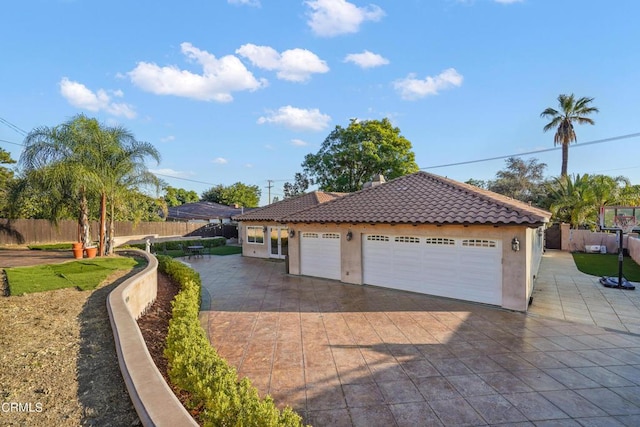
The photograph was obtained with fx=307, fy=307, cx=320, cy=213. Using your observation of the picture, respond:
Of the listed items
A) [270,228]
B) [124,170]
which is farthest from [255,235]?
[124,170]

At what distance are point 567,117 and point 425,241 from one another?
28581 millimetres

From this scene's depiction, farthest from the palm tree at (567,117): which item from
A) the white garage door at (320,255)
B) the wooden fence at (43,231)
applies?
the wooden fence at (43,231)

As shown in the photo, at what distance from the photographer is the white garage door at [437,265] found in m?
9.12

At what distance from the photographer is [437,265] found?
398 inches

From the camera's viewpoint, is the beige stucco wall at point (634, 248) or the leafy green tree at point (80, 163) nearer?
the leafy green tree at point (80, 163)

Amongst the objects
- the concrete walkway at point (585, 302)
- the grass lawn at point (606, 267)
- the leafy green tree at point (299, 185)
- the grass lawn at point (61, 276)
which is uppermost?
the leafy green tree at point (299, 185)

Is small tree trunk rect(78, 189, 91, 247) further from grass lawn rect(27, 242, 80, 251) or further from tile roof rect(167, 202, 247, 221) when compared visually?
tile roof rect(167, 202, 247, 221)

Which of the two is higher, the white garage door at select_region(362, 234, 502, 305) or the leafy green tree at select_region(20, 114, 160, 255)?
the leafy green tree at select_region(20, 114, 160, 255)

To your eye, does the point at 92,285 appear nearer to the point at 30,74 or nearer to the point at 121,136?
the point at 121,136

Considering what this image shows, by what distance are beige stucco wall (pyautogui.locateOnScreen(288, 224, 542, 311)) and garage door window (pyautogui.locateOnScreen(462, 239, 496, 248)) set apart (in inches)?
5.6

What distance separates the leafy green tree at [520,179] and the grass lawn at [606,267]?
21025mm

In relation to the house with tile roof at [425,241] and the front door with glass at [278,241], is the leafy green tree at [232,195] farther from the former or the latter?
the house with tile roof at [425,241]

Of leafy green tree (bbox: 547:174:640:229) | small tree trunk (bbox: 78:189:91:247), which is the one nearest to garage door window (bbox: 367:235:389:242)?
small tree trunk (bbox: 78:189:91:247)

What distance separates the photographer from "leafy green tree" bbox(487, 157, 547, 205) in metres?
38.7
